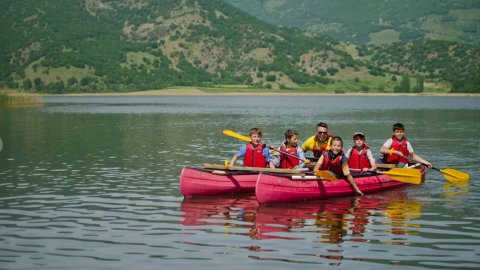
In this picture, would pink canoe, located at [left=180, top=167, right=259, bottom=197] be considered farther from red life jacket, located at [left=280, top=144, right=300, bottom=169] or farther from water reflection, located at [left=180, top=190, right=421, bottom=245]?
red life jacket, located at [left=280, top=144, right=300, bottom=169]

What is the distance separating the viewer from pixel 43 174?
96.7ft

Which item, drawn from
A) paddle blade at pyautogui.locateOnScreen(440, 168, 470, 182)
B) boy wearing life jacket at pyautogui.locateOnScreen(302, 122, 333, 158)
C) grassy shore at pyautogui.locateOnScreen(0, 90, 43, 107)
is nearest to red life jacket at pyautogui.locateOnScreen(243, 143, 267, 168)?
boy wearing life jacket at pyautogui.locateOnScreen(302, 122, 333, 158)

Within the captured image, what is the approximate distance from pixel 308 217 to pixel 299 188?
6.79ft

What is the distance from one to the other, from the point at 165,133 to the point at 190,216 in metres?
33.1

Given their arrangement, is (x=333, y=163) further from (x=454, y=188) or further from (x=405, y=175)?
(x=454, y=188)

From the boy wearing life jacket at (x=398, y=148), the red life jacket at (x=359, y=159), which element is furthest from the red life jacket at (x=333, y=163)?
the boy wearing life jacket at (x=398, y=148)

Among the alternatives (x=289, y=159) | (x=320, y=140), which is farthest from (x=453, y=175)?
(x=289, y=159)

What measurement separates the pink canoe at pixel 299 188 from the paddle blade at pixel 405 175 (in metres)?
1.33

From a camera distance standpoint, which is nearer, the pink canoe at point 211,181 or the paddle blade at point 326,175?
the paddle blade at point 326,175

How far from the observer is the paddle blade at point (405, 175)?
1006 inches

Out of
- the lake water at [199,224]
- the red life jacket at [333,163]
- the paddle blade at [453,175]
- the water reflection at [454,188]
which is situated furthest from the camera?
the paddle blade at [453,175]

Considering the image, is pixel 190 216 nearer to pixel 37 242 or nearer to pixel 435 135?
pixel 37 242

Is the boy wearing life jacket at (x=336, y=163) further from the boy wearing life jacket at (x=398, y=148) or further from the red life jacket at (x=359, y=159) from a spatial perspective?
the boy wearing life jacket at (x=398, y=148)

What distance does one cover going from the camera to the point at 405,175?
83.9 feet
